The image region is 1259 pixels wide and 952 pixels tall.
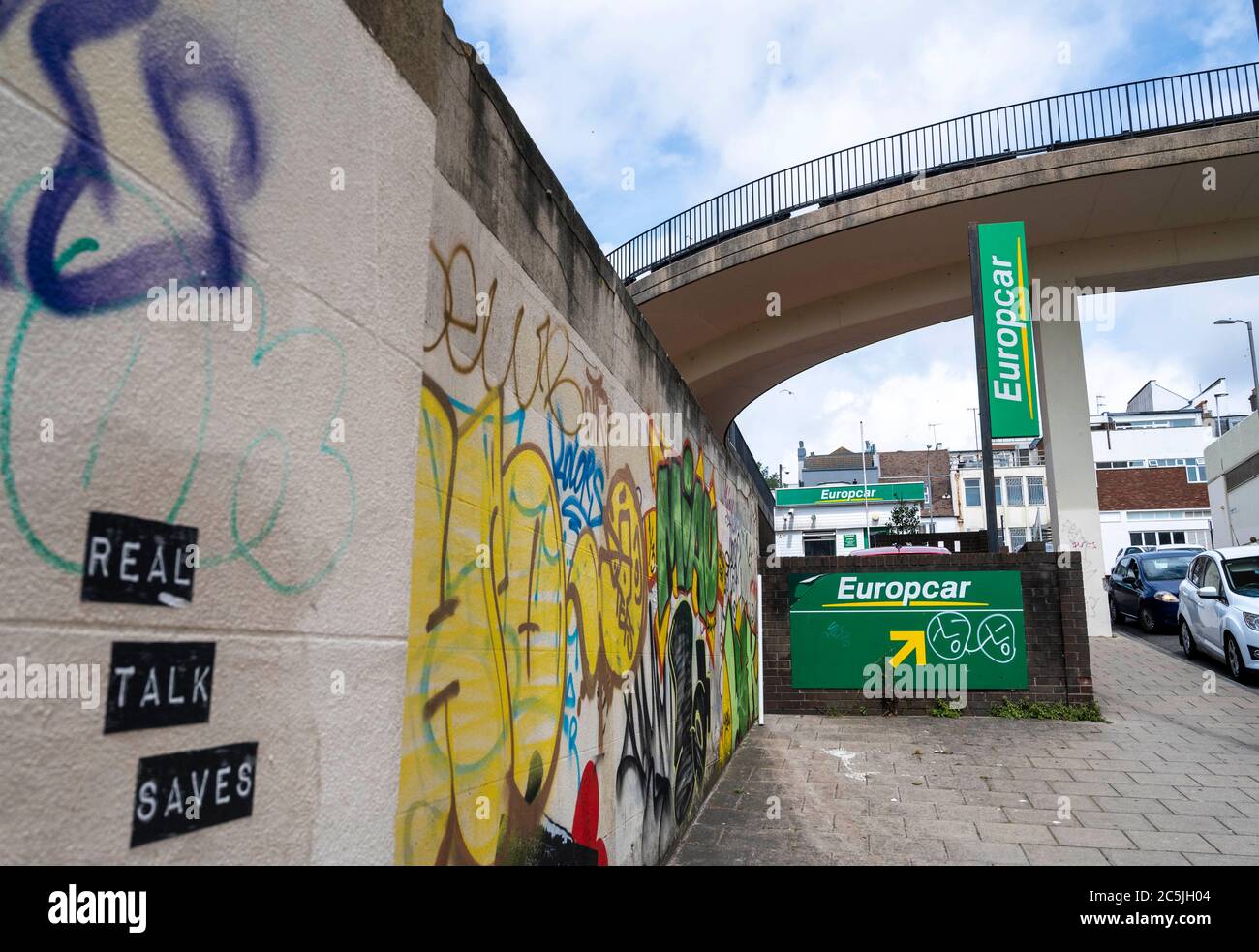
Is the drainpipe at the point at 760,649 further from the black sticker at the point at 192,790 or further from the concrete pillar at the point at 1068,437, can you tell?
the black sticker at the point at 192,790

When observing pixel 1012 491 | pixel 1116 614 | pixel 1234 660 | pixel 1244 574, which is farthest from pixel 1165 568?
pixel 1012 491

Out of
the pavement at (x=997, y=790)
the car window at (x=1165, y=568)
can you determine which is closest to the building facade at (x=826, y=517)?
the car window at (x=1165, y=568)

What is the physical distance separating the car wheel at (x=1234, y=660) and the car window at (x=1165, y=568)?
19.5 feet

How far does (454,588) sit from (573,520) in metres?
1.22

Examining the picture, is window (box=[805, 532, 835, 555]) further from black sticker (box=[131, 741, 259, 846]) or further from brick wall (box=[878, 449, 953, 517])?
black sticker (box=[131, 741, 259, 846])

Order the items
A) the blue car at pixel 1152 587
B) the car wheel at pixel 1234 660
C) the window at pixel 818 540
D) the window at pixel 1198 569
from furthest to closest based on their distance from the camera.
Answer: the window at pixel 818 540 < the blue car at pixel 1152 587 < the window at pixel 1198 569 < the car wheel at pixel 1234 660

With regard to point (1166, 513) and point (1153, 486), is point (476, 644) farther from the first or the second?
point (1153, 486)

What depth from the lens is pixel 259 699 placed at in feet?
5.65

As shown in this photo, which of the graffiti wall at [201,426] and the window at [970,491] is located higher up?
the window at [970,491]

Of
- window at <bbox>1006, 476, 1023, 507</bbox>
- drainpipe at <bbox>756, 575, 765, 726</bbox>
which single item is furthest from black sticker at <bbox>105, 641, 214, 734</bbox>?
window at <bbox>1006, 476, 1023, 507</bbox>

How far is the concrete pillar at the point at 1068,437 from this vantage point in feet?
55.8

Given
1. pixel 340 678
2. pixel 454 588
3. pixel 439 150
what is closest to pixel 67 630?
pixel 340 678

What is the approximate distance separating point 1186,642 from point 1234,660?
2.20 metres

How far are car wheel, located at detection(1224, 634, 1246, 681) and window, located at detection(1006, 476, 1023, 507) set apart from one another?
148 feet
